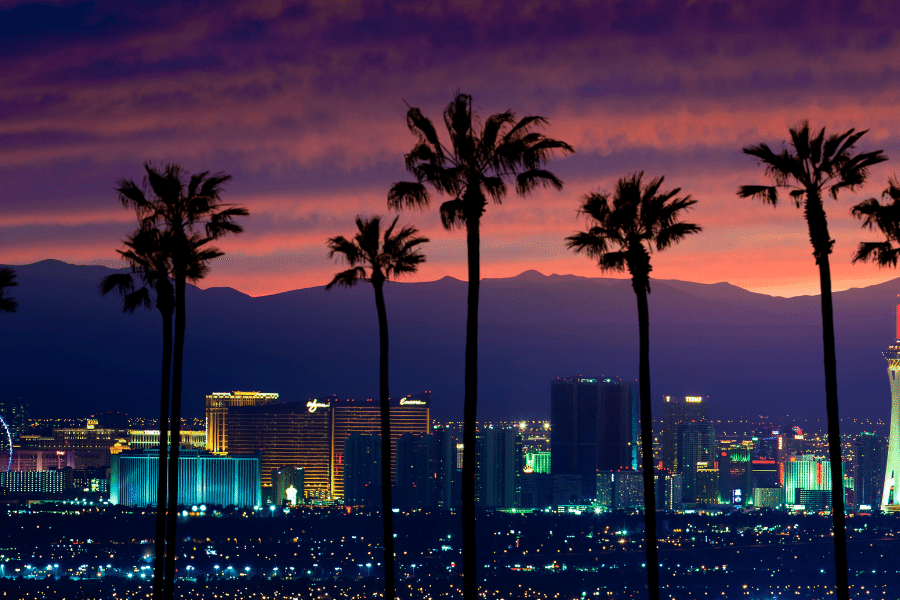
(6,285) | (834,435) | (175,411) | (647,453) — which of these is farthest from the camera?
(175,411)

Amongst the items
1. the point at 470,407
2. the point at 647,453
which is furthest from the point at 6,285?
the point at 647,453

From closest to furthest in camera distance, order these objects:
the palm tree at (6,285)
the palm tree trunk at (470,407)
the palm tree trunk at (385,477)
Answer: the palm tree trunk at (470,407)
the palm tree trunk at (385,477)
the palm tree at (6,285)

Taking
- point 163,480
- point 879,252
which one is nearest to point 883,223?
point 879,252

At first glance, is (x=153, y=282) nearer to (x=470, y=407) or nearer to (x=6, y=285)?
(x=6, y=285)

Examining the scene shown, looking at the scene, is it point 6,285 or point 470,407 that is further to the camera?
point 6,285

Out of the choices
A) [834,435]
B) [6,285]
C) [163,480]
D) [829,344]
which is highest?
[6,285]

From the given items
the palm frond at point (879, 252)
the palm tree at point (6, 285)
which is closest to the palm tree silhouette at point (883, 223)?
the palm frond at point (879, 252)

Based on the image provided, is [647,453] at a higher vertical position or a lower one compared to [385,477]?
higher

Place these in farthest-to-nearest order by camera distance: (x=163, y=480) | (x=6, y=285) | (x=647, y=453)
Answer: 1. (x=163, y=480)
2. (x=6, y=285)
3. (x=647, y=453)

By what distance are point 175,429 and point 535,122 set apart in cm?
1370

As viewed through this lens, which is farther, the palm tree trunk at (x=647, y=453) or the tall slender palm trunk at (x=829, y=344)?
the palm tree trunk at (x=647, y=453)

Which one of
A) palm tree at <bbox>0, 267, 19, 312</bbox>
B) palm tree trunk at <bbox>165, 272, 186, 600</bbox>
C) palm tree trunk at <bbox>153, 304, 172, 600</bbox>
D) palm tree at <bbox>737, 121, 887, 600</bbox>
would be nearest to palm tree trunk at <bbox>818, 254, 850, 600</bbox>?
palm tree at <bbox>737, 121, 887, 600</bbox>

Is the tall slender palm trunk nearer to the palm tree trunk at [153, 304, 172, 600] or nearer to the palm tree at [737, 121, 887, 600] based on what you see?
the palm tree at [737, 121, 887, 600]

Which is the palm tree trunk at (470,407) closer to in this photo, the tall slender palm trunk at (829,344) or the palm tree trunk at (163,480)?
the tall slender palm trunk at (829,344)
